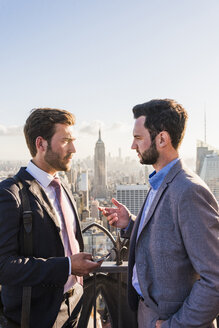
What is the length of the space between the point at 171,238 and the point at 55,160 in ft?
2.53

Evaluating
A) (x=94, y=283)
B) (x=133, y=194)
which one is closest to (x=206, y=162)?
(x=133, y=194)

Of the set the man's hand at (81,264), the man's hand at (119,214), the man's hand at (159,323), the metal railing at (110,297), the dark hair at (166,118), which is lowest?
the metal railing at (110,297)

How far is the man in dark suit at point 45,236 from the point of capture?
1361 mm

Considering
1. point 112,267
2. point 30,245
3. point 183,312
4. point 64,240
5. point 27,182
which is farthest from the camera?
point 112,267

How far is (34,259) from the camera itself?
4.54ft

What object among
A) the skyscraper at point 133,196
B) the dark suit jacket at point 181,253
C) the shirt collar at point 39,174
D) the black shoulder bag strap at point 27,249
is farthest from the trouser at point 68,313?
the skyscraper at point 133,196

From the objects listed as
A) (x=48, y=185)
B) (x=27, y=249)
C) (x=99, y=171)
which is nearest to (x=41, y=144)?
(x=48, y=185)

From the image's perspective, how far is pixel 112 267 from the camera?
1.90m

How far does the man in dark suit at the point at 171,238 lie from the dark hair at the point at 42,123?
0.44 metres

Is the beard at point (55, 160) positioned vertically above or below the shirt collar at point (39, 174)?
above

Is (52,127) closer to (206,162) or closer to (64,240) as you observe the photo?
(64,240)

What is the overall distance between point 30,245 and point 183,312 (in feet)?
2.45

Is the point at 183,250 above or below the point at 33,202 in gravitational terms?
below

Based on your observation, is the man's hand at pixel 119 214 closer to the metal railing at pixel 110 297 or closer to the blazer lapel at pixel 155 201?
the metal railing at pixel 110 297
